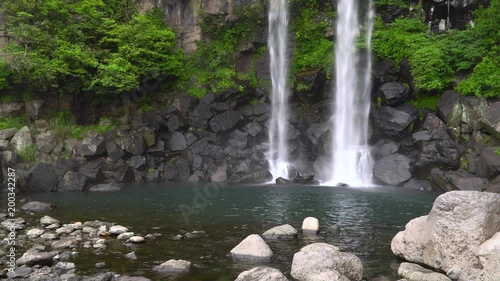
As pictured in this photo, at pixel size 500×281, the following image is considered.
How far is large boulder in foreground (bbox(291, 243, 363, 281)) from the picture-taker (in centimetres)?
877

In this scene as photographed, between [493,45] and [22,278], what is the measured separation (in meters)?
25.7

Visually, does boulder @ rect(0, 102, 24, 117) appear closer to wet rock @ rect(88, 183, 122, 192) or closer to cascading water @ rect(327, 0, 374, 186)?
wet rock @ rect(88, 183, 122, 192)

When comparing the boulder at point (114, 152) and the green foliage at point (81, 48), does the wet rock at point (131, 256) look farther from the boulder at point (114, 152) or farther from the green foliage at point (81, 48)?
the green foliage at point (81, 48)

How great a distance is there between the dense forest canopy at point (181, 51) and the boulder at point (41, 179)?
611cm

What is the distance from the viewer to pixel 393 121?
2605 cm

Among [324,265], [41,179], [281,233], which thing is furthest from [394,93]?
[41,179]

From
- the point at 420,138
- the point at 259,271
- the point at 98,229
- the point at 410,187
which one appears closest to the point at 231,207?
the point at 98,229

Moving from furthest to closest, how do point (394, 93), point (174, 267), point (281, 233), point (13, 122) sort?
point (13, 122) → point (394, 93) → point (281, 233) → point (174, 267)

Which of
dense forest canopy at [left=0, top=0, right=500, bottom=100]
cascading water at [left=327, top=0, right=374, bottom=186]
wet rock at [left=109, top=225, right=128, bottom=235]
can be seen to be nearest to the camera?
wet rock at [left=109, top=225, right=128, bottom=235]

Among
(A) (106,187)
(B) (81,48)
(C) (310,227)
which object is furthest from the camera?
(B) (81,48)

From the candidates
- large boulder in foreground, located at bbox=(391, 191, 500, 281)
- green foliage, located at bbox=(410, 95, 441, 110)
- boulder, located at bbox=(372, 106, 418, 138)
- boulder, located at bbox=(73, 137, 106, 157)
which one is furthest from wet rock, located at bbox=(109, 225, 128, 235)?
green foliage, located at bbox=(410, 95, 441, 110)

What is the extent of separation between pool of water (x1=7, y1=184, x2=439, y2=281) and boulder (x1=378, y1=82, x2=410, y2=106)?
256 inches

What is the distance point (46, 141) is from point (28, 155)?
5.08 ft

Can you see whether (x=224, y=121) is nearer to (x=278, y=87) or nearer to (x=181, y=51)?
(x=278, y=87)
